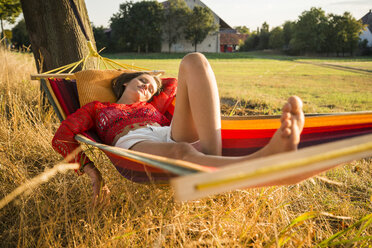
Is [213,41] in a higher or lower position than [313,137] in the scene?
higher

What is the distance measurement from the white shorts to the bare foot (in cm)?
77

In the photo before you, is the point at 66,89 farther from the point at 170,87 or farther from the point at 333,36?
the point at 333,36

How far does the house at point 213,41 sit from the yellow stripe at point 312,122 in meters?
29.5

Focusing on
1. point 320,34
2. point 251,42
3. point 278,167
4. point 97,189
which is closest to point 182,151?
point 97,189

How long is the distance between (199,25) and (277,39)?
9.52m

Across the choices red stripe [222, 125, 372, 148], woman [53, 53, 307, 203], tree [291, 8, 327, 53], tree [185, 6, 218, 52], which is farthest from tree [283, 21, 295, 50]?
red stripe [222, 125, 372, 148]

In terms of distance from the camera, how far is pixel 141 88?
1992mm

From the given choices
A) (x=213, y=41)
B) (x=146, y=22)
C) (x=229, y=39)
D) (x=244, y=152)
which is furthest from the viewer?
(x=229, y=39)

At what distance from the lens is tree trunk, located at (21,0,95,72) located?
2643mm

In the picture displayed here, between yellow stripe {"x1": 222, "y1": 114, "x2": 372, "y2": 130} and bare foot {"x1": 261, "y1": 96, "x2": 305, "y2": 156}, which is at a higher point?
bare foot {"x1": 261, "y1": 96, "x2": 305, "y2": 156}

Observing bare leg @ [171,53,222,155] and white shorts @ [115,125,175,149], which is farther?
white shorts @ [115,125,175,149]

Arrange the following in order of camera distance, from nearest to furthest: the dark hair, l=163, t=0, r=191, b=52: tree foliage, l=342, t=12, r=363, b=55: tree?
the dark hair < l=342, t=12, r=363, b=55: tree < l=163, t=0, r=191, b=52: tree foliage

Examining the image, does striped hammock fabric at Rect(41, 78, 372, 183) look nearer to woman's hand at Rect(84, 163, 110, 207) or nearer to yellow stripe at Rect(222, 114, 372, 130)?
yellow stripe at Rect(222, 114, 372, 130)

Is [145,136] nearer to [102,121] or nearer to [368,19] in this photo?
[102,121]
